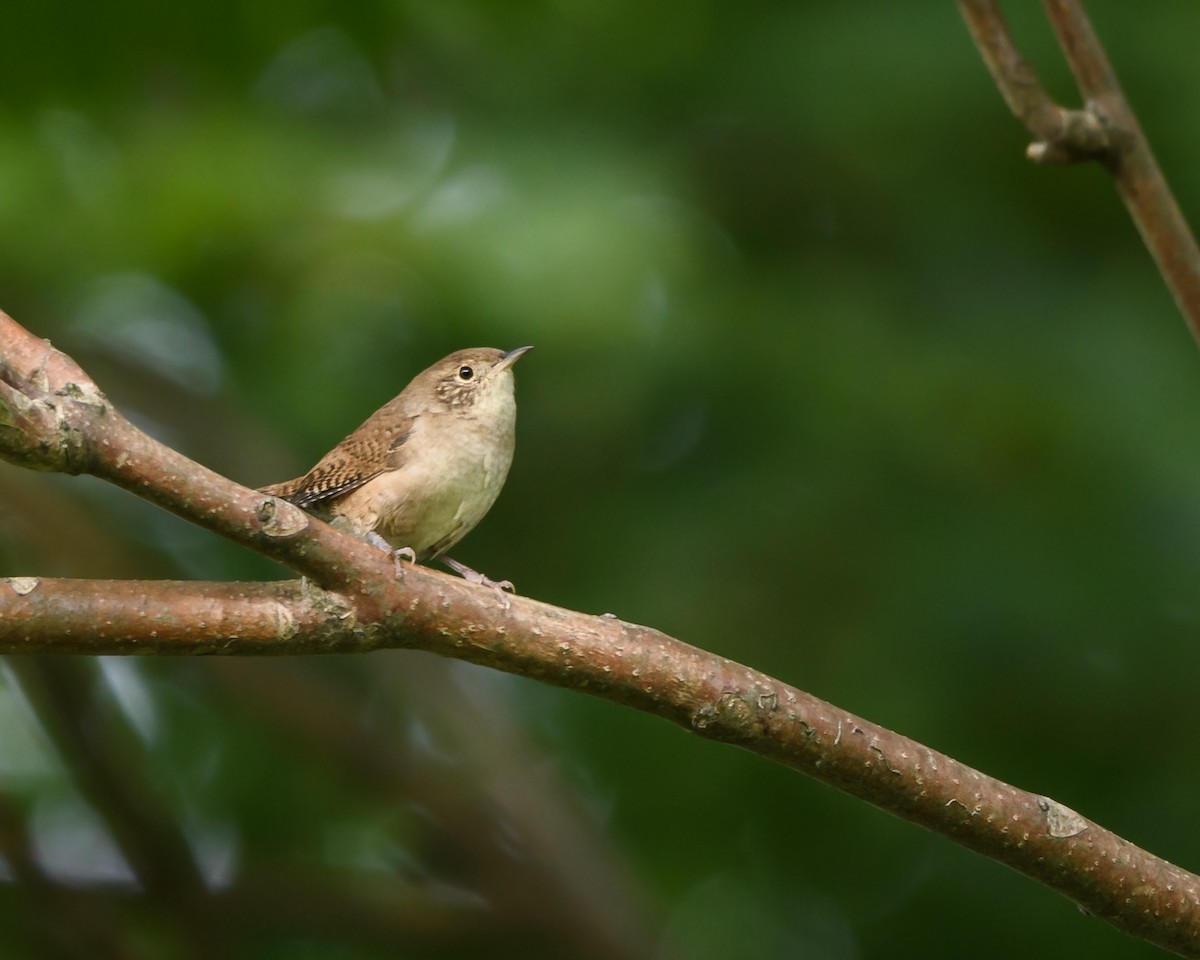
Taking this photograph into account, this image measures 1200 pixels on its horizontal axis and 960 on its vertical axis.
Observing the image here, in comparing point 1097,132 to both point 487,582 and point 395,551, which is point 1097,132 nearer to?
point 487,582

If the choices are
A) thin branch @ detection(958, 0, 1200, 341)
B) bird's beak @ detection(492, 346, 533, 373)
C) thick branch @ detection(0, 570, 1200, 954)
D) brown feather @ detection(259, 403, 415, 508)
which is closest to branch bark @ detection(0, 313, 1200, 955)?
thick branch @ detection(0, 570, 1200, 954)

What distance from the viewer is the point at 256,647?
2.78 m

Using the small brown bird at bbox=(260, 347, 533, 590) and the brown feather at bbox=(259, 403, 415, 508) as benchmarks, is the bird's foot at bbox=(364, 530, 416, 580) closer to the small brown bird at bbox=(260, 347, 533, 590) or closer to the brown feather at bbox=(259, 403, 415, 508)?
the small brown bird at bbox=(260, 347, 533, 590)

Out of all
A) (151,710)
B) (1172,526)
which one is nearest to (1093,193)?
(1172,526)

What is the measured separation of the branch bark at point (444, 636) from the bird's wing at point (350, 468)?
1.69 meters

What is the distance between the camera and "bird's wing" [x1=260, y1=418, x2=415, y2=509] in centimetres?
458

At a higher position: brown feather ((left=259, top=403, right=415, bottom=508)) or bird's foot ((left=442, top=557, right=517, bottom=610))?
brown feather ((left=259, top=403, right=415, bottom=508))

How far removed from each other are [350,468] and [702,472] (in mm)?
1753

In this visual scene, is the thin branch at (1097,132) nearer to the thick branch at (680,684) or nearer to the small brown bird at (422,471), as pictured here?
the thick branch at (680,684)

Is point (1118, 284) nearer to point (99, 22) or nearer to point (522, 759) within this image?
point (522, 759)

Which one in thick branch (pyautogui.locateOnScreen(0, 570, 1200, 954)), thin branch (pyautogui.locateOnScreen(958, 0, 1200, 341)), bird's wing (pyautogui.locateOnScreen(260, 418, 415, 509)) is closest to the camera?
thick branch (pyautogui.locateOnScreen(0, 570, 1200, 954))

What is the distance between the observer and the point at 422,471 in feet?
14.7

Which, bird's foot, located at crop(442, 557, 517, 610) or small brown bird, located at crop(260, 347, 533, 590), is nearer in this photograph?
bird's foot, located at crop(442, 557, 517, 610)

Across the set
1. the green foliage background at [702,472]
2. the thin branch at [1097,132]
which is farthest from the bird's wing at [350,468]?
the thin branch at [1097,132]
